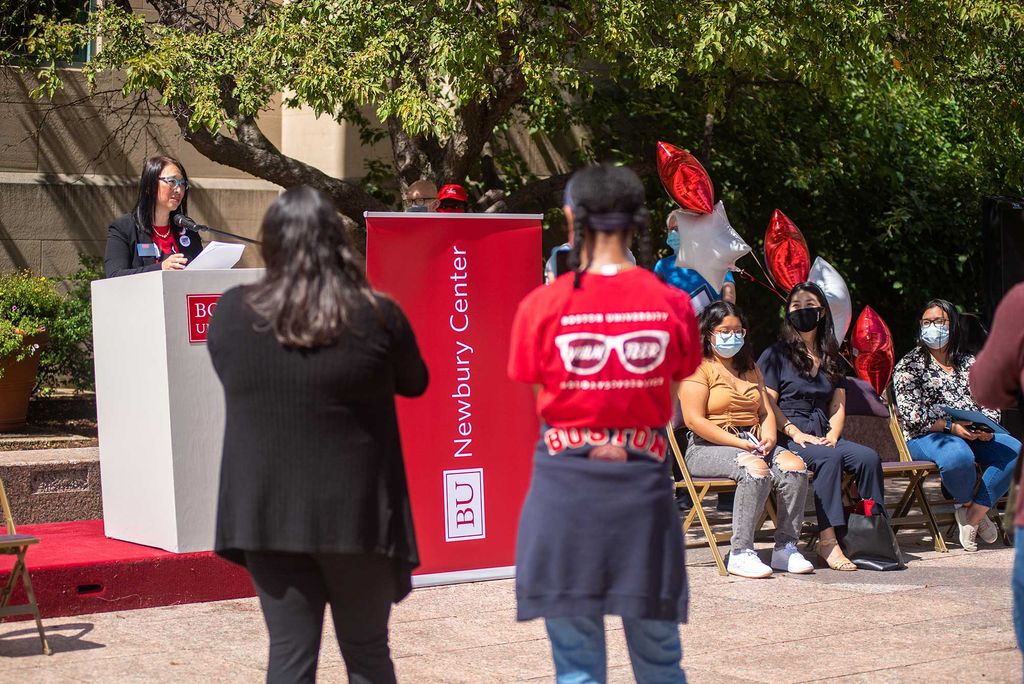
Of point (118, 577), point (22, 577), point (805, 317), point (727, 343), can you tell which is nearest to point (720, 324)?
point (727, 343)

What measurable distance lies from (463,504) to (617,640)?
1.20m

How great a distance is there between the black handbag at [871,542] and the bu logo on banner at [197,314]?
4.01m

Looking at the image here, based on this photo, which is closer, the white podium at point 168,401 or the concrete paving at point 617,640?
the concrete paving at point 617,640

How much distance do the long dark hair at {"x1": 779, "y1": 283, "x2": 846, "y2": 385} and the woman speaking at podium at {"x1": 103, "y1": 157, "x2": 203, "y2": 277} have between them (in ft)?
12.8

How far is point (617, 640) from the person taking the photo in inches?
240

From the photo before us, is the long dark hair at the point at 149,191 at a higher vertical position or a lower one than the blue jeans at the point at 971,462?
higher

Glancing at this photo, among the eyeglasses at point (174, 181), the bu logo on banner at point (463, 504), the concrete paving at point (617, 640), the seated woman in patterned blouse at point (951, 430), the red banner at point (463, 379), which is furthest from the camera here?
the seated woman in patterned blouse at point (951, 430)

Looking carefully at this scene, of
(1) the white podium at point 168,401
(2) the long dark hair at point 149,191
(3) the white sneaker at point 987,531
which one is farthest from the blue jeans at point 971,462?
(2) the long dark hair at point 149,191

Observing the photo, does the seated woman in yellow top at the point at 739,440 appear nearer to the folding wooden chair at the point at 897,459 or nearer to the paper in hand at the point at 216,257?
the folding wooden chair at the point at 897,459

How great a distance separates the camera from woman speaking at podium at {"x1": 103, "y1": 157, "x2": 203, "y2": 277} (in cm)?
657

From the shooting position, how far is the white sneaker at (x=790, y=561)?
7.79 metres

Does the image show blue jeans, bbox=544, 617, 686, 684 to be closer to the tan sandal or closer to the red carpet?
the red carpet

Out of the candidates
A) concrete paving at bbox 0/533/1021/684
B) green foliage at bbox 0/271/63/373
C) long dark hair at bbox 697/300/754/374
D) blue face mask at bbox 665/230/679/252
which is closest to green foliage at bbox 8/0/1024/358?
blue face mask at bbox 665/230/679/252

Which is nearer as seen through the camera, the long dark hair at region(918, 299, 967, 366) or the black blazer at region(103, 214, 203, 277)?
the black blazer at region(103, 214, 203, 277)
